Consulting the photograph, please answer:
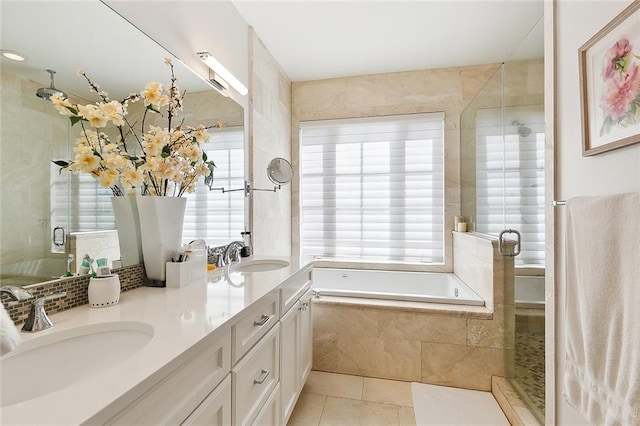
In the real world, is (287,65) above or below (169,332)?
above

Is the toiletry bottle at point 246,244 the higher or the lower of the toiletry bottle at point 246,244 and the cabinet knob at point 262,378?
the higher

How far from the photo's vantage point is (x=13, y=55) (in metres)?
0.86

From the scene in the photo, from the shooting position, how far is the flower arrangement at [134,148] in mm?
1010

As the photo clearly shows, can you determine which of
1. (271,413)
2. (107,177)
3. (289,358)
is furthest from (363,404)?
(107,177)

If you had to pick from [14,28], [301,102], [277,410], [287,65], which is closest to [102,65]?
[14,28]

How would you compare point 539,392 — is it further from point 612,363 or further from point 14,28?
point 14,28

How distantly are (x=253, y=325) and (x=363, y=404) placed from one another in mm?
1258

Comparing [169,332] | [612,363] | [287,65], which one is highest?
[287,65]

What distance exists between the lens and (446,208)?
315 cm

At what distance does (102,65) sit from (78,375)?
42.5 inches

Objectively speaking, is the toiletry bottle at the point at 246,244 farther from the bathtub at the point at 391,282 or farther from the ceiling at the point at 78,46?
the ceiling at the point at 78,46

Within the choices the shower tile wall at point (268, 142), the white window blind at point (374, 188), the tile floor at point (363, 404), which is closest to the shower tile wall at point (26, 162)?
the shower tile wall at point (268, 142)

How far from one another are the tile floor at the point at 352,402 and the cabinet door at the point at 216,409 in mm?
1025

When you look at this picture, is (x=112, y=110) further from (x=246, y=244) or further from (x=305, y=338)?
(x=305, y=338)
